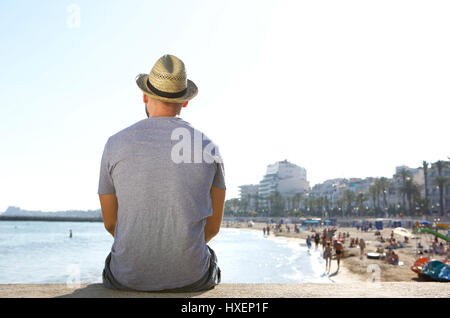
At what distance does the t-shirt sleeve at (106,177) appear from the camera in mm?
2041

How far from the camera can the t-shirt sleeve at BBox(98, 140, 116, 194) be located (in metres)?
2.04

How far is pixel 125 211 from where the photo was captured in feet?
6.61

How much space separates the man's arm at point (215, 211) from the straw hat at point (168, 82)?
55 cm

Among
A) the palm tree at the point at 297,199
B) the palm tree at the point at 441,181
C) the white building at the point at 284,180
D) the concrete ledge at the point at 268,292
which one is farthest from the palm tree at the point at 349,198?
the concrete ledge at the point at 268,292

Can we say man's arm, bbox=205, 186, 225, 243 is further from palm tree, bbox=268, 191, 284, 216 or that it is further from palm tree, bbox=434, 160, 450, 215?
palm tree, bbox=268, 191, 284, 216

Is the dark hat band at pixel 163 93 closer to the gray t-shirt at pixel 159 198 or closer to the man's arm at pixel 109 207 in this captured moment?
the gray t-shirt at pixel 159 198

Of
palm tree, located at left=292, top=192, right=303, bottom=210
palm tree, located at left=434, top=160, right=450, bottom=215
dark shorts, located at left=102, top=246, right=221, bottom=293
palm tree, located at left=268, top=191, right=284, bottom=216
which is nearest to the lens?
dark shorts, located at left=102, top=246, right=221, bottom=293

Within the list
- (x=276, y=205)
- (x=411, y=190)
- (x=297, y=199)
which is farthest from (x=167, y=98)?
(x=276, y=205)

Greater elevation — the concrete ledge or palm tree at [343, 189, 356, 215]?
palm tree at [343, 189, 356, 215]

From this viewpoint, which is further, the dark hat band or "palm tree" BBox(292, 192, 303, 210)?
"palm tree" BBox(292, 192, 303, 210)

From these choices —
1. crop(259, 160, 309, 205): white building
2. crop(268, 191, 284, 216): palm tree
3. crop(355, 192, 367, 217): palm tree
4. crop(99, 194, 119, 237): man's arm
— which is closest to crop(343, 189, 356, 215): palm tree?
crop(355, 192, 367, 217): palm tree

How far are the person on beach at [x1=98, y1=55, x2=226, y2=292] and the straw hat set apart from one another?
0.20 metres
